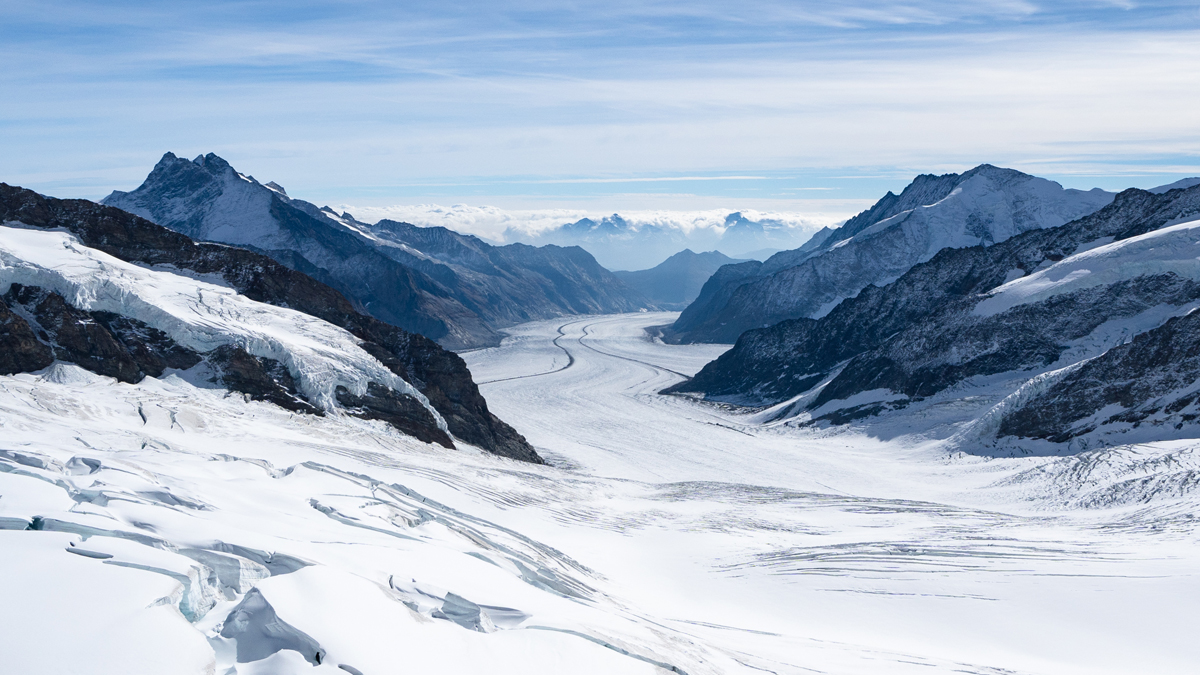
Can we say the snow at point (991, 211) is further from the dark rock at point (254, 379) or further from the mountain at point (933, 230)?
the dark rock at point (254, 379)

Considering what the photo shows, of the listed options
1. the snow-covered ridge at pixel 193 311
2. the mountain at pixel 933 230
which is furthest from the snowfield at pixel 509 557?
the mountain at pixel 933 230

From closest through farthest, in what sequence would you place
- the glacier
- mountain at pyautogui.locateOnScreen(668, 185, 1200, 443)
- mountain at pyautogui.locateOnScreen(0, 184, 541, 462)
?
the glacier → mountain at pyautogui.locateOnScreen(0, 184, 541, 462) → mountain at pyautogui.locateOnScreen(668, 185, 1200, 443)

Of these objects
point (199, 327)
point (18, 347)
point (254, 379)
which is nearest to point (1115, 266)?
point (254, 379)

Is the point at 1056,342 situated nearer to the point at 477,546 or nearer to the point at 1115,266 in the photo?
the point at 1115,266

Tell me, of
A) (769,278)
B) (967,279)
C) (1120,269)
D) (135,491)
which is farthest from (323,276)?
(135,491)

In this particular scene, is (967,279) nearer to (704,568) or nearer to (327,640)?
(704,568)

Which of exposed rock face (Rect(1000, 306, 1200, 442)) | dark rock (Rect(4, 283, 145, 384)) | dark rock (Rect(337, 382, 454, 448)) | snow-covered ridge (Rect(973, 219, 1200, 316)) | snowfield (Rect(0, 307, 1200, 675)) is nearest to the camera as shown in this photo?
snowfield (Rect(0, 307, 1200, 675))

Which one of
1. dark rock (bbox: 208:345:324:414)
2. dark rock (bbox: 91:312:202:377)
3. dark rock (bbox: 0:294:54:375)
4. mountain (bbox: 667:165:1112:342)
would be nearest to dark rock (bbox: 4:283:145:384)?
dark rock (bbox: 0:294:54:375)

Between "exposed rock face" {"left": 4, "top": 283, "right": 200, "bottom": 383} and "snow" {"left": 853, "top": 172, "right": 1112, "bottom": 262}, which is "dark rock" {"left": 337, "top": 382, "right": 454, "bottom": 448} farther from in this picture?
"snow" {"left": 853, "top": 172, "right": 1112, "bottom": 262}
